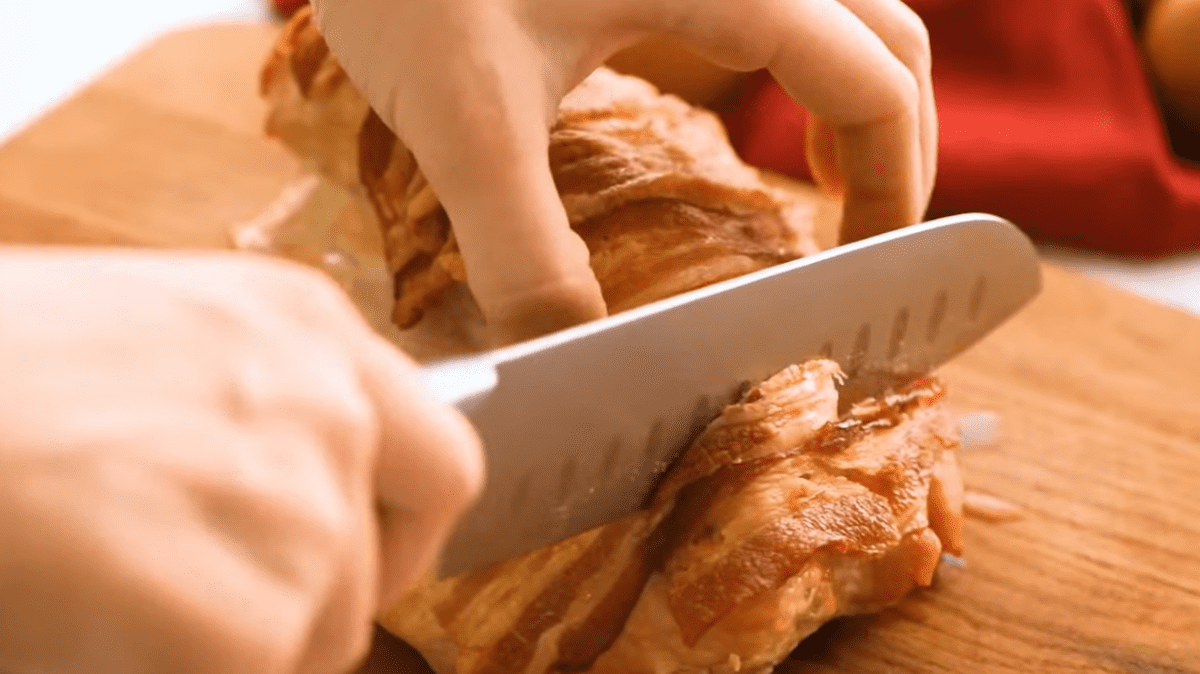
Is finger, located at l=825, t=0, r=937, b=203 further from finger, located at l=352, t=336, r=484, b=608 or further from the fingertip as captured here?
finger, located at l=352, t=336, r=484, b=608

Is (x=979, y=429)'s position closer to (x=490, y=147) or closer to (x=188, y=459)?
(x=490, y=147)

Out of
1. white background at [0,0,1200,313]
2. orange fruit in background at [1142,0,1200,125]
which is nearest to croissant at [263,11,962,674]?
orange fruit in background at [1142,0,1200,125]

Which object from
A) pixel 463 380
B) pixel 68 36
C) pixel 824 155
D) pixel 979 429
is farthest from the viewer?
pixel 68 36

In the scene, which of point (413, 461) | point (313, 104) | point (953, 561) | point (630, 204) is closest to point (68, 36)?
point (313, 104)

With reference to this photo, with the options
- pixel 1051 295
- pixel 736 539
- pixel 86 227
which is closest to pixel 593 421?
pixel 736 539

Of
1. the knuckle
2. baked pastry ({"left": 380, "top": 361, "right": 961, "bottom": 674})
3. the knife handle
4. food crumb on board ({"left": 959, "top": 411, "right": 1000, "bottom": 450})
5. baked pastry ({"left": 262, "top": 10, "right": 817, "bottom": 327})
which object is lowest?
food crumb on board ({"left": 959, "top": 411, "right": 1000, "bottom": 450})
